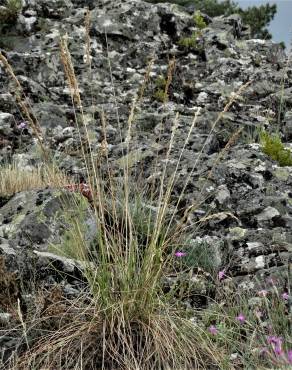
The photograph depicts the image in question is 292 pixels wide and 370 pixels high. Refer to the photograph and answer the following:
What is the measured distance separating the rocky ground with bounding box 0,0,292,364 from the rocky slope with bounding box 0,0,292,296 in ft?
0.06

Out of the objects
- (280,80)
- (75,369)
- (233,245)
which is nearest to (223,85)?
(280,80)

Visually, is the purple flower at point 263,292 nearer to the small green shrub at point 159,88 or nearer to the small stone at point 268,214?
the small stone at point 268,214

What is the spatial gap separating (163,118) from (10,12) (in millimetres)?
4742

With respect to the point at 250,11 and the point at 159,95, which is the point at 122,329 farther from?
the point at 250,11

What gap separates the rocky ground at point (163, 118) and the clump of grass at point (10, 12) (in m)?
0.15

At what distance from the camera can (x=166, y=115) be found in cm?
633

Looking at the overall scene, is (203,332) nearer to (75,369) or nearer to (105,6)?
(75,369)

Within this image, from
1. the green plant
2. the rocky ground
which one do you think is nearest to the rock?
the rocky ground

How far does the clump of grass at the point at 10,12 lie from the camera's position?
11.5 meters

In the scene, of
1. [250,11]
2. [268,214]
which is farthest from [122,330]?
[250,11]

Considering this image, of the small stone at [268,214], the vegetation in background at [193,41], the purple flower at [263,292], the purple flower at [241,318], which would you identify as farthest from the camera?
the vegetation in background at [193,41]

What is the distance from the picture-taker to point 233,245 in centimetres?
512

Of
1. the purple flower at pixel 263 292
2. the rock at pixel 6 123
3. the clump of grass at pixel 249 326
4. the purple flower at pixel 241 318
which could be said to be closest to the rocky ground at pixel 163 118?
the rock at pixel 6 123

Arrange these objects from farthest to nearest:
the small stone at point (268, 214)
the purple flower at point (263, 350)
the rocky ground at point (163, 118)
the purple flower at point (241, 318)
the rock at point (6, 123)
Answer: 1. the rock at point (6, 123)
2. the small stone at point (268, 214)
3. the rocky ground at point (163, 118)
4. the purple flower at point (241, 318)
5. the purple flower at point (263, 350)
